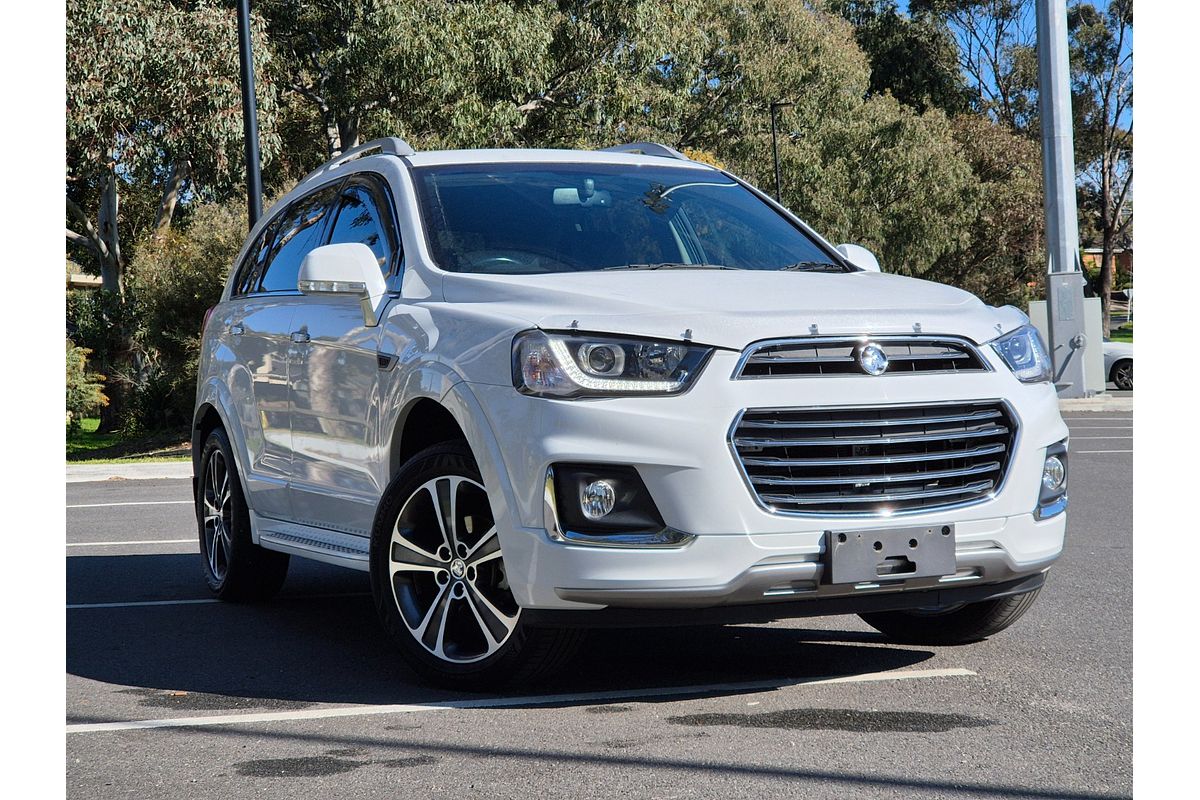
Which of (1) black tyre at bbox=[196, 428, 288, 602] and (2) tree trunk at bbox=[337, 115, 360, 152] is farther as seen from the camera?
(2) tree trunk at bbox=[337, 115, 360, 152]

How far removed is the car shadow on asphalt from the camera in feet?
16.6

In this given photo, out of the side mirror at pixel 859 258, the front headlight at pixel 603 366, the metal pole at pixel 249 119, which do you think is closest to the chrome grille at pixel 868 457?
the front headlight at pixel 603 366

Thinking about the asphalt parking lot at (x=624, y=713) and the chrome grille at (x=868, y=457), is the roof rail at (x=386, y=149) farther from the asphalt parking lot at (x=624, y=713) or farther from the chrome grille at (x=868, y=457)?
the chrome grille at (x=868, y=457)

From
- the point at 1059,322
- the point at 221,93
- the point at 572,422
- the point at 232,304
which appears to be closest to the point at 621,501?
the point at 572,422

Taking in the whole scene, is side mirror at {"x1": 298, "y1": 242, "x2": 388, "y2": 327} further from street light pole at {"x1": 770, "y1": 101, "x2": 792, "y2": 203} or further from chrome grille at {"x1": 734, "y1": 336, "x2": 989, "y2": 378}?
street light pole at {"x1": 770, "y1": 101, "x2": 792, "y2": 203}

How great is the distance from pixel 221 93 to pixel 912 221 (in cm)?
2879

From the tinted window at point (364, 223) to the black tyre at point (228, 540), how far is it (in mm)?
1431

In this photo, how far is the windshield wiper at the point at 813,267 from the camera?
5670 millimetres

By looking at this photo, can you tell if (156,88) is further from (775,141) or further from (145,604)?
(775,141)

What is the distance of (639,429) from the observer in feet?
14.0

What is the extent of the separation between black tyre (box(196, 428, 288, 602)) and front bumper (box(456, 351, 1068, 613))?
285cm

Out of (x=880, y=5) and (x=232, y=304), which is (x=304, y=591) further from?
(x=880, y=5)

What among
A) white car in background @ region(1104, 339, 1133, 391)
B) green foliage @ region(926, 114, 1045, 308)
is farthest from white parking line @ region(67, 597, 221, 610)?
green foliage @ region(926, 114, 1045, 308)

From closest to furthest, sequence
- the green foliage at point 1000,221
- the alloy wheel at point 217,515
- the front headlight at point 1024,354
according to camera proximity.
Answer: the front headlight at point 1024,354 → the alloy wheel at point 217,515 → the green foliage at point 1000,221
